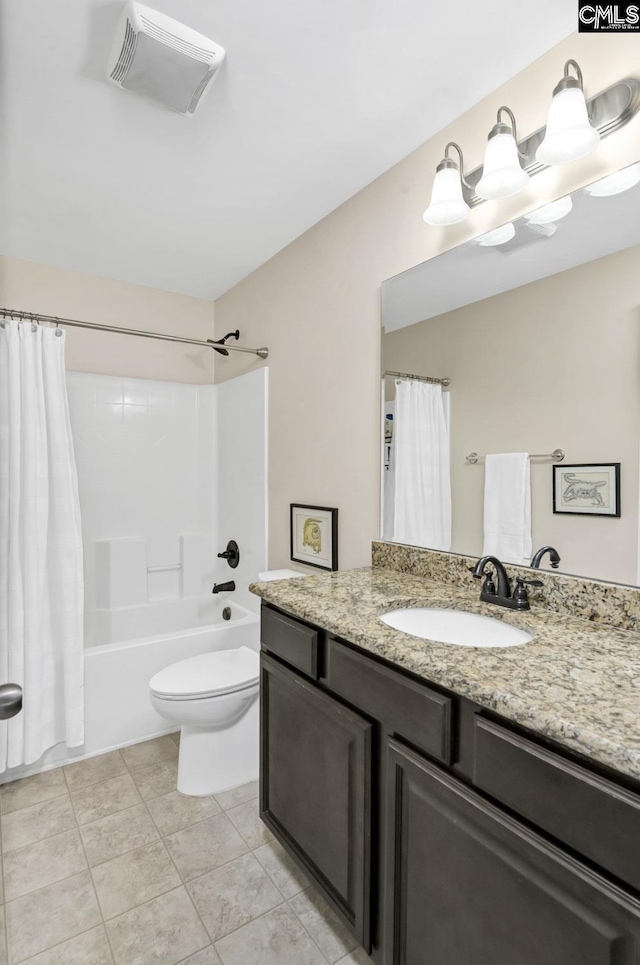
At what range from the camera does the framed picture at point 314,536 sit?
206 cm

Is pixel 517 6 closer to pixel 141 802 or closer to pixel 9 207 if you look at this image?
pixel 9 207

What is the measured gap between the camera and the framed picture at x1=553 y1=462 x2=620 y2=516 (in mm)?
1176

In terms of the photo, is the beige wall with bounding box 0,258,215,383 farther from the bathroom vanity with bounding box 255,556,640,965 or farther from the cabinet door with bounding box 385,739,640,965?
the cabinet door with bounding box 385,739,640,965

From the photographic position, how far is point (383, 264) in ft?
5.93

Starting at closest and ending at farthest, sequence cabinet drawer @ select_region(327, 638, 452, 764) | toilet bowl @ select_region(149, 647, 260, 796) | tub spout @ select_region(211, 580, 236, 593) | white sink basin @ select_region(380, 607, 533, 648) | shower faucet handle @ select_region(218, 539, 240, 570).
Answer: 1. cabinet drawer @ select_region(327, 638, 452, 764)
2. white sink basin @ select_region(380, 607, 533, 648)
3. toilet bowl @ select_region(149, 647, 260, 796)
4. tub spout @ select_region(211, 580, 236, 593)
5. shower faucet handle @ select_region(218, 539, 240, 570)

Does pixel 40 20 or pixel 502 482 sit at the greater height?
pixel 40 20

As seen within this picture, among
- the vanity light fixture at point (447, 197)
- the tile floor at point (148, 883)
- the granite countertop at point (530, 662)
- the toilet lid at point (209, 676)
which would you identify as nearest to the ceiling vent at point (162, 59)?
the vanity light fixture at point (447, 197)

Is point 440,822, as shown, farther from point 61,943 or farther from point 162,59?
point 162,59

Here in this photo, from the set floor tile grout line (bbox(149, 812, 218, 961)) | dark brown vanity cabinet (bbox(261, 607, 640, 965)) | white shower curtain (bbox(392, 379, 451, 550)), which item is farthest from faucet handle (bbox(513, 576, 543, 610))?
floor tile grout line (bbox(149, 812, 218, 961))

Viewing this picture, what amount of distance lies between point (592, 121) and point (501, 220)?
0.97 feet

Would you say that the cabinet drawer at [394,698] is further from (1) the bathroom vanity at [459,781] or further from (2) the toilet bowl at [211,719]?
(2) the toilet bowl at [211,719]

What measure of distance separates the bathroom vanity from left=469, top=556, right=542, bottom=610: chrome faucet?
4 centimetres

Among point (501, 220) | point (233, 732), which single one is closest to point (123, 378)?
point (233, 732)

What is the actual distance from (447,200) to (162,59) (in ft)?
2.79
